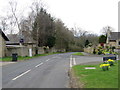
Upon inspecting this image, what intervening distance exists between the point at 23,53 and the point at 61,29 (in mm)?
38717

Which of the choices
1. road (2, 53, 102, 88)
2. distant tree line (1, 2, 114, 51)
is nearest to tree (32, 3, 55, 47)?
distant tree line (1, 2, 114, 51)

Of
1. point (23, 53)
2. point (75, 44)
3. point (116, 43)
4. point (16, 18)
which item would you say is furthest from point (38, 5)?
point (75, 44)

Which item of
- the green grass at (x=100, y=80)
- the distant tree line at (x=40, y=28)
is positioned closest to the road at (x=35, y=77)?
the green grass at (x=100, y=80)

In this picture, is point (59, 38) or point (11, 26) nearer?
point (11, 26)

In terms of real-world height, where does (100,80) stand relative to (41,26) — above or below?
below

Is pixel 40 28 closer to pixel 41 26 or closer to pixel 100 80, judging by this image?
pixel 41 26

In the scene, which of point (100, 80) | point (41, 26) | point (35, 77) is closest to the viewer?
point (100, 80)

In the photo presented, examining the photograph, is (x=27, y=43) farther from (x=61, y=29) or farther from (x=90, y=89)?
(x=90, y=89)

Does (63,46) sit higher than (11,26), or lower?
lower

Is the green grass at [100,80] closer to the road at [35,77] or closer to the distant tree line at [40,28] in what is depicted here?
the road at [35,77]

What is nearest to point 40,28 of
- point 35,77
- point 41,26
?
point 41,26

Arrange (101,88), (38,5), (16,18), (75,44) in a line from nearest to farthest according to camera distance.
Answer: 1. (101,88)
2. (16,18)
3. (38,5)
4. (75,44)

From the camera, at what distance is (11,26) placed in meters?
48.5

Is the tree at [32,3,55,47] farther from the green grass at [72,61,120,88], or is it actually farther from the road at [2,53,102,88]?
the green grass at [72,61,120,88]
